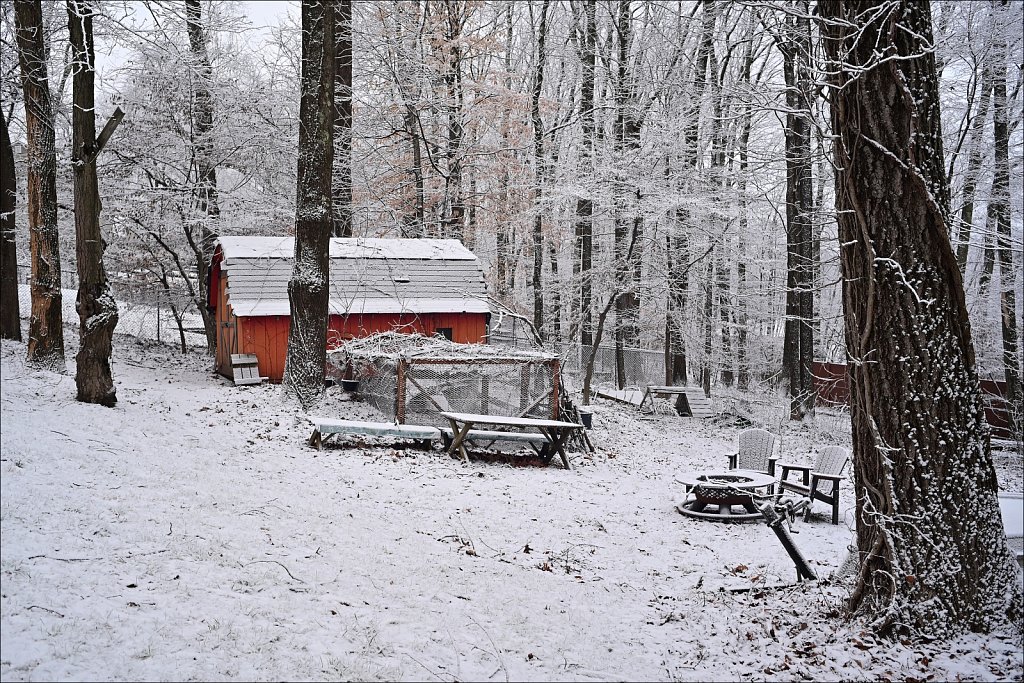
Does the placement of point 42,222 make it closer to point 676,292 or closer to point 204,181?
point 204,181

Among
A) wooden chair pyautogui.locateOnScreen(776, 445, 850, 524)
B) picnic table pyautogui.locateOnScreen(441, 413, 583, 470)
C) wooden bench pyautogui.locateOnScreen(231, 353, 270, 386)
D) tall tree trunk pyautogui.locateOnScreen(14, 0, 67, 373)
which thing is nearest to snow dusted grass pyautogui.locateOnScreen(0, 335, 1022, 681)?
wooden chair pyautogui.locateOnScreen(776, 445, 850, 524)

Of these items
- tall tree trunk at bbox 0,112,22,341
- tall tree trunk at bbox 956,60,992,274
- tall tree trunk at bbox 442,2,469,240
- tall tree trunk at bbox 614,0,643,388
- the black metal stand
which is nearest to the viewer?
the black metal stand

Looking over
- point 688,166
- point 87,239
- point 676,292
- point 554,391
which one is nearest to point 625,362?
point 676,292

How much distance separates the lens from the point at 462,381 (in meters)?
12.8

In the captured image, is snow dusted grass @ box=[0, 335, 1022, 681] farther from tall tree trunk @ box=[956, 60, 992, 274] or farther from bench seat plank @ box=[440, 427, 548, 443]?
tall tree trunk @ box=[956, 60, 992, 274]

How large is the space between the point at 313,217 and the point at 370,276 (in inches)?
248

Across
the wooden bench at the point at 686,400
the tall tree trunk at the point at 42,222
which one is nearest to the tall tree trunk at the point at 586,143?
the wooden bench at the point at 686,400

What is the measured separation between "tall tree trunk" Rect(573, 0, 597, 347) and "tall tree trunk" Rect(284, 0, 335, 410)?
360 inches

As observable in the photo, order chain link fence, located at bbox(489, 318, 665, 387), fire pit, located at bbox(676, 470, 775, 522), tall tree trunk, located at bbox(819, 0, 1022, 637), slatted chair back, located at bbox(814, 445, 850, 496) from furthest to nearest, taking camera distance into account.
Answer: chain link fence, located at bbox(489, 318, 665, 387) → slatted chair back, located at bbox(814, 445, 850, 496) → fire pit, located at bbox(676, 470, 775, 522) → tall tree trunk, located at bbox(819, 0, 1022, 637)

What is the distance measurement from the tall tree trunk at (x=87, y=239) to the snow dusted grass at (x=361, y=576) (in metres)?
0.50

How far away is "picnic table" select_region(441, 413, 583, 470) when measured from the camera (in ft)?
36.4

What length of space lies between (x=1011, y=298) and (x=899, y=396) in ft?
36.4

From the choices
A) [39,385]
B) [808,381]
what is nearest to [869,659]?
[39,385]

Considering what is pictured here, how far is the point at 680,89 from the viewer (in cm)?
1961
